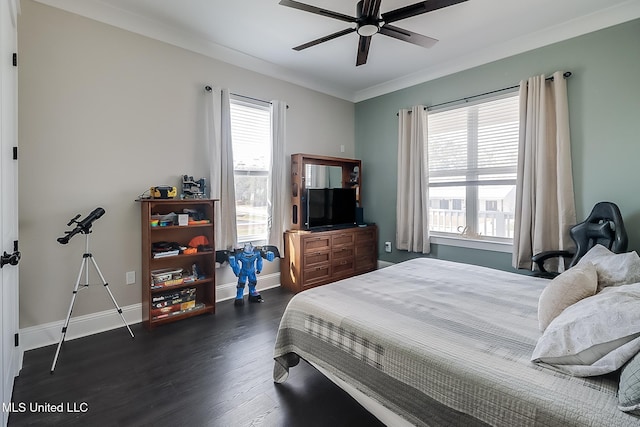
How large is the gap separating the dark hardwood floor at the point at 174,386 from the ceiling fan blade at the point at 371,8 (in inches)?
102

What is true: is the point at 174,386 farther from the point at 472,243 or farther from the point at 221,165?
the point at 472,243

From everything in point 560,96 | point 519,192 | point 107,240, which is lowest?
point 107,240

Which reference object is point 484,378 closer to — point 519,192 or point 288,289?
point 519,192

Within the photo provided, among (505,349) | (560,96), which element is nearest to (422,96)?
(560,96)

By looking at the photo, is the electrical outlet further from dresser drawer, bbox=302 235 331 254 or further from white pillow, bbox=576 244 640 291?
white pillow, bbox=576 244 640 291

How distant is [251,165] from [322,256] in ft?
4.99

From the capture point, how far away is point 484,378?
3.64 ft

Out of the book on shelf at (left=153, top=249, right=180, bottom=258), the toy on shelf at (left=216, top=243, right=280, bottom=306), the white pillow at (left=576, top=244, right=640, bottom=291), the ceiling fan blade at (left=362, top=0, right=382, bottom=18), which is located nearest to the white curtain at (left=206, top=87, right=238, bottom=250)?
the toy on shelf at (left=216, top=243, right=280, bottom=306)

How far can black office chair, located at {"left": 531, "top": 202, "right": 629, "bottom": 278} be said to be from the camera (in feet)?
8.19

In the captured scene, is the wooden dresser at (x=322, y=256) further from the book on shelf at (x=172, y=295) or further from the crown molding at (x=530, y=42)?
the crown molding at (x=530, y=42)

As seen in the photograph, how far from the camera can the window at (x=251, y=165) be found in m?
3.68

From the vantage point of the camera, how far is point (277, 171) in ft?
12.8

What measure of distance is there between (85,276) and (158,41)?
2.38 metres

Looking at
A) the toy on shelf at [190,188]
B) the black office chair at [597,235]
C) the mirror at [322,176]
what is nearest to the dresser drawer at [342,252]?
the mirror at [322,176]
